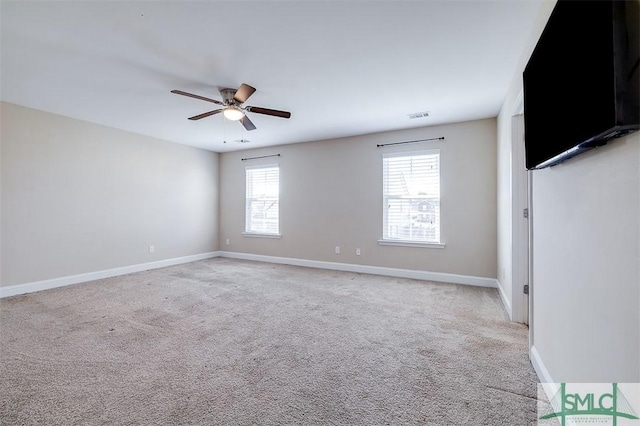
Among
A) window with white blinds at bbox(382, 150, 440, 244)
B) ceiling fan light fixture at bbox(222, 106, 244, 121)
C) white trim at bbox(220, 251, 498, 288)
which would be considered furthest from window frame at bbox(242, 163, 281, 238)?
ceiling fan light fixture at bbox(222, 106, 244, 121)

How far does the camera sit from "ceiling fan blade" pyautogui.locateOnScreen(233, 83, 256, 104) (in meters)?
2.65

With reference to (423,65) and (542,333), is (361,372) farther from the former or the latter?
(423,65)

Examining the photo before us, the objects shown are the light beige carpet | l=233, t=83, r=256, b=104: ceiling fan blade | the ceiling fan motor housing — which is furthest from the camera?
the ceiling fan motor housing

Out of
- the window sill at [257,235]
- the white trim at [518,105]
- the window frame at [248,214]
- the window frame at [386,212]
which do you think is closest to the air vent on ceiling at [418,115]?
the window frame at [386,212]

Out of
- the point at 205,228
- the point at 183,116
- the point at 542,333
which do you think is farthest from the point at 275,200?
the point at 542,333

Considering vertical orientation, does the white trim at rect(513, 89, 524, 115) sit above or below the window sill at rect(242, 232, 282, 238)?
above

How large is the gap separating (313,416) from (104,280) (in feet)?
14.7

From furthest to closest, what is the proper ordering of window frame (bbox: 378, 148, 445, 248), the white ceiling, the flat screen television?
window frame (bbox: 378, 148, 445, 248) → the white ceiling → the flat screen television

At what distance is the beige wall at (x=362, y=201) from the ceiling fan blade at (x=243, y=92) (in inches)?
104

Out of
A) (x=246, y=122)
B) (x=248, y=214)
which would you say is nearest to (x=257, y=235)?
(x=248, y=214)

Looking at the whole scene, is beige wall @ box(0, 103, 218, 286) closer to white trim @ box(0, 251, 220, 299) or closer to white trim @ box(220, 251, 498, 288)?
white trim @ box(0, 251, 220, 299)

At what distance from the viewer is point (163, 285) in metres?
4.15

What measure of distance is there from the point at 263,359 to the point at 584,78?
8.00ft

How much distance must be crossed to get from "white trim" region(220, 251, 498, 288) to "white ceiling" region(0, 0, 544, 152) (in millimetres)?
2409
